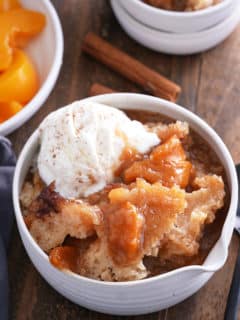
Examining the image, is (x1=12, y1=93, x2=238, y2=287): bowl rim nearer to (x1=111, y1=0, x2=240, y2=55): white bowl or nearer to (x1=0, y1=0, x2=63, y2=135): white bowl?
(x1=0, y1=0, x2=63, y2=135): white bowl

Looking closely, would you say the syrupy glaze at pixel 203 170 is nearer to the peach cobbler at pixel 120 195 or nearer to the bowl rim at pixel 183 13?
the peach cobbler at pixel 120 195

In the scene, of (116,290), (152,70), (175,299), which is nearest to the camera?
(116,290)

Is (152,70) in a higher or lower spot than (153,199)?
lower

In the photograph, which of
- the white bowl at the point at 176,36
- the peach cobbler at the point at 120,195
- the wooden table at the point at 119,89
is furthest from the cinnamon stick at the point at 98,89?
the peach cobbler at the point at 120,195

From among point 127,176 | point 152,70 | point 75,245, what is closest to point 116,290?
point 75,245

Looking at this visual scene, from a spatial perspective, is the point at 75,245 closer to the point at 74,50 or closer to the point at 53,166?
the point at 53,166
